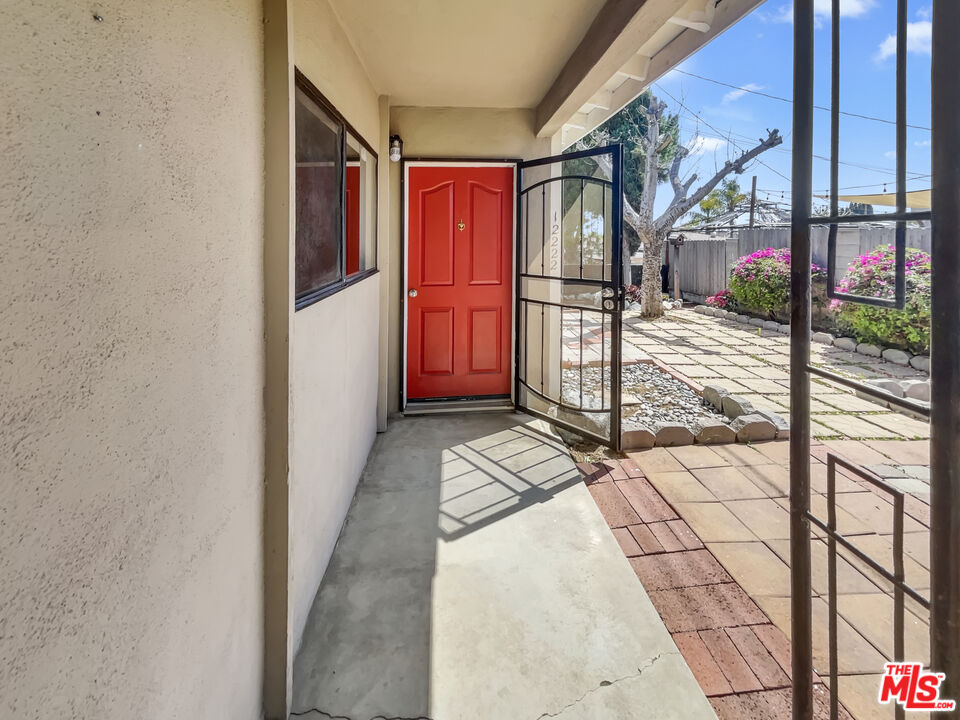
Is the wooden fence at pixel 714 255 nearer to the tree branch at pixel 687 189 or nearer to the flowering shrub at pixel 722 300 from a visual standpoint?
the flowering shrub at pixel 722 300

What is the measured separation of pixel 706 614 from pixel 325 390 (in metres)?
1.65

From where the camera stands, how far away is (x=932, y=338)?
81 centimetres

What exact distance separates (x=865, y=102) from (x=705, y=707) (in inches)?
68.0

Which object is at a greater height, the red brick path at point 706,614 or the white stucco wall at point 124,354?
the white stucco wall at point 124,354

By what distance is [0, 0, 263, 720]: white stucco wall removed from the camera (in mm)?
586

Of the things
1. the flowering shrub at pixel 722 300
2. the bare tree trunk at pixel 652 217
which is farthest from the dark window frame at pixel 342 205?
the flowering shrub at pixel 722 300

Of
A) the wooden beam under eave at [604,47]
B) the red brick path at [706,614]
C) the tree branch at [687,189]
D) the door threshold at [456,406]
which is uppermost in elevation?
the tree branch at [687,189]

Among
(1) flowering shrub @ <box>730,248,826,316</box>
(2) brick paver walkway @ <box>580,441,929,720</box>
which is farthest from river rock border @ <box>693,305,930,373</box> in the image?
(2) brick paver walkway @ <box>580,441,929,720</box>

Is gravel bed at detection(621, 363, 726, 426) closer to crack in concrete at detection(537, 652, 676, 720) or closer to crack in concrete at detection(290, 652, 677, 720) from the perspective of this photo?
crack in concrete at detection(537, 652, 676, 720)

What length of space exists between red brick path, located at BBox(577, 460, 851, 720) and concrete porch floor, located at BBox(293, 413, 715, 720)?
6cm

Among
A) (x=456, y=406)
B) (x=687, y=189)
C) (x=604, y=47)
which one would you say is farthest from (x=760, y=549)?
(x=687, y=189)

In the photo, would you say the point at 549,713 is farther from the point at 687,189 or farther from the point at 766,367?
the point at 687,189

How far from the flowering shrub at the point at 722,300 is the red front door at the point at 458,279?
26.2 feet

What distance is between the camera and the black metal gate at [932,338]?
778 millimetres
